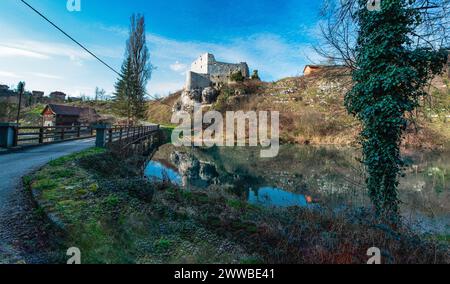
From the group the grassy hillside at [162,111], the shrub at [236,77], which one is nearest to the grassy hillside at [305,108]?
the grassy hillside at [162,111]

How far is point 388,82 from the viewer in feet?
16.6

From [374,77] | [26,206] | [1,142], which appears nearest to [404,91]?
[374,77]

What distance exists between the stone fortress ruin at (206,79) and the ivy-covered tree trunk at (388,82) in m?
47.9

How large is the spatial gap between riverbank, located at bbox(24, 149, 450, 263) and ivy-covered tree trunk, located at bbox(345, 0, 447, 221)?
1164 mm

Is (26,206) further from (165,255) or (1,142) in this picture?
(1,142)

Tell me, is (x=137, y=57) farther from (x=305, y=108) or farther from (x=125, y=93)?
(x=305, y=108)

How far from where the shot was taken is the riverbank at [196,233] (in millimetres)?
3090

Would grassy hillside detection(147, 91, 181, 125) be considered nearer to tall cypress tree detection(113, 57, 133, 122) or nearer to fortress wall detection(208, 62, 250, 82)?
fortress wall detection(208, 62, 250, 82)

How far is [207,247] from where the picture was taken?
3367 mm

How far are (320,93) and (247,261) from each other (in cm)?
5155

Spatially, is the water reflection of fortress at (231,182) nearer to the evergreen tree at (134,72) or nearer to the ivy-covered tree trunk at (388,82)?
the ivy-covered tree trunk at (388,82)

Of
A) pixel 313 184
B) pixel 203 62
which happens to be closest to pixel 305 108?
pixel 203 62

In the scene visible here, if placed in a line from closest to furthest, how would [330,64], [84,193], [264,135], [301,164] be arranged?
1. [84,193]
2. [330,64]
3. [301,164]
4. [264,135]

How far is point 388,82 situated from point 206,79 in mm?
56591
